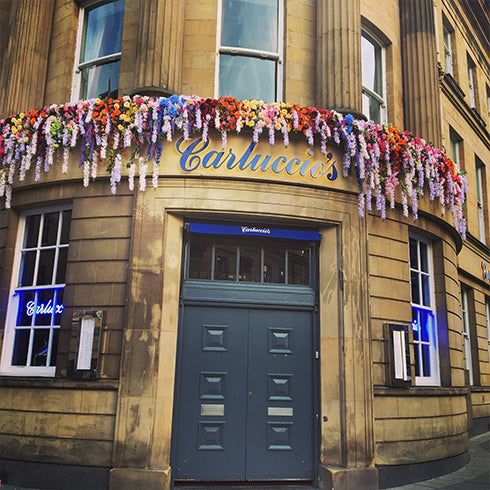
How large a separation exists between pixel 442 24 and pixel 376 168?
1034cm

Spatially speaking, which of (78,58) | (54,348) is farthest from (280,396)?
(78,58)

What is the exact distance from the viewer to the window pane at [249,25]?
31.9ft

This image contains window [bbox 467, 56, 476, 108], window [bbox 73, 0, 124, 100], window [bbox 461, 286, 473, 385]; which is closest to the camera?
window [bbox 73, 0, 124, 100]

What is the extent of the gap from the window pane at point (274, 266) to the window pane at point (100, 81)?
4237 mm

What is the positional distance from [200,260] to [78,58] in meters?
5.12

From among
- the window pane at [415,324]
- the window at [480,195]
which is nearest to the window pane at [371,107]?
the window pane at [415,324]

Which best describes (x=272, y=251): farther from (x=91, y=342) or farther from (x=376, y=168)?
(x=91, y=342)

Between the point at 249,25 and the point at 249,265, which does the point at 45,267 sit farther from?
the point at 249,25

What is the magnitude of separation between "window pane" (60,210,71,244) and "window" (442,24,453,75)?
13560 millimetres

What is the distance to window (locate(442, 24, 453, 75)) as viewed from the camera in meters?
17.0

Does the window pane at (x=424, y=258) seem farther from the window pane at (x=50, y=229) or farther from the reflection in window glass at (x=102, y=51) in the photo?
the window pane at (x=50, y=229)

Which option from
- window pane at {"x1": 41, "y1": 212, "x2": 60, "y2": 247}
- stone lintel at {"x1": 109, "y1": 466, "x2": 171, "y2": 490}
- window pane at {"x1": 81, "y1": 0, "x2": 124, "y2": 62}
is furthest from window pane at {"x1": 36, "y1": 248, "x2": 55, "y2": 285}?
window pane at {"x1": 81, "y1": 0, "x2": 124, "y2": 62}

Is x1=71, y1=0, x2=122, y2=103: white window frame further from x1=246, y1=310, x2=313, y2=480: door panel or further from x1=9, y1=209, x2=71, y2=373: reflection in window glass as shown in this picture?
x1=246, y1=310, x2=313, y2=480: door panel

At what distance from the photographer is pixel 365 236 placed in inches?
350
